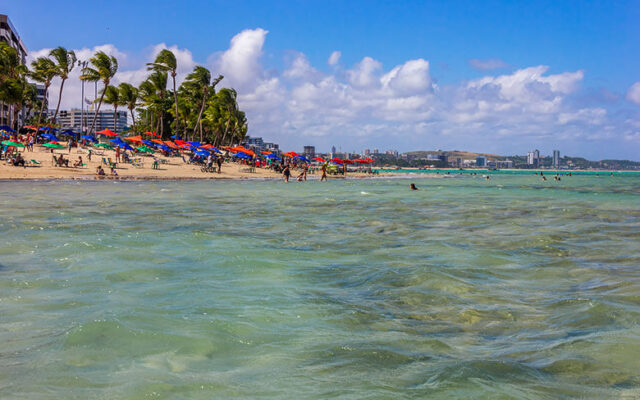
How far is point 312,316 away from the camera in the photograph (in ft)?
18.9

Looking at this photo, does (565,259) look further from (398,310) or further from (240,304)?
(240,304)

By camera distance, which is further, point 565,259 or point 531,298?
point 565,259

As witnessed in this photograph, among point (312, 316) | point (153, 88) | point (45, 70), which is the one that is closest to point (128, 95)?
point (153, 88)

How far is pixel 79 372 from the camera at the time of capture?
3.92 m

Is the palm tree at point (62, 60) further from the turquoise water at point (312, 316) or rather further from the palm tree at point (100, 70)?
the turquoise water at point (312, 316)

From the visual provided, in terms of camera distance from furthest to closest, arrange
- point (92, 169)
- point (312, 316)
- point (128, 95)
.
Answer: point (128, 95)
point (92, 169)
point (312, 316)

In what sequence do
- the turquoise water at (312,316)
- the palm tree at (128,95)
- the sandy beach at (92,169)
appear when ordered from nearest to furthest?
the turquoise water at (312,316) < the sandy beach at (92,169) < the palm tree at (128,95)

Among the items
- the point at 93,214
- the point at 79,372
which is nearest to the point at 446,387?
the point at 79,372

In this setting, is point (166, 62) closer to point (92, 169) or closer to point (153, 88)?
point (153, 88)

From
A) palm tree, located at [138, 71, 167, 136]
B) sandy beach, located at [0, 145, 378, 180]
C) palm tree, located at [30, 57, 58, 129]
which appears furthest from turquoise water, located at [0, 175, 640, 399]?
palm tree, located at [138, 71, 167, 136]

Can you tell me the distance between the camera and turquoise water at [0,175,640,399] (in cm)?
388

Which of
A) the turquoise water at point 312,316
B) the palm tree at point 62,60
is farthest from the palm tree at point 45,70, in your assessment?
the turquoise water at point 312,316

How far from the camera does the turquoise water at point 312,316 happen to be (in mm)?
3877

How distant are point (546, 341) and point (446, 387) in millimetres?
1824
